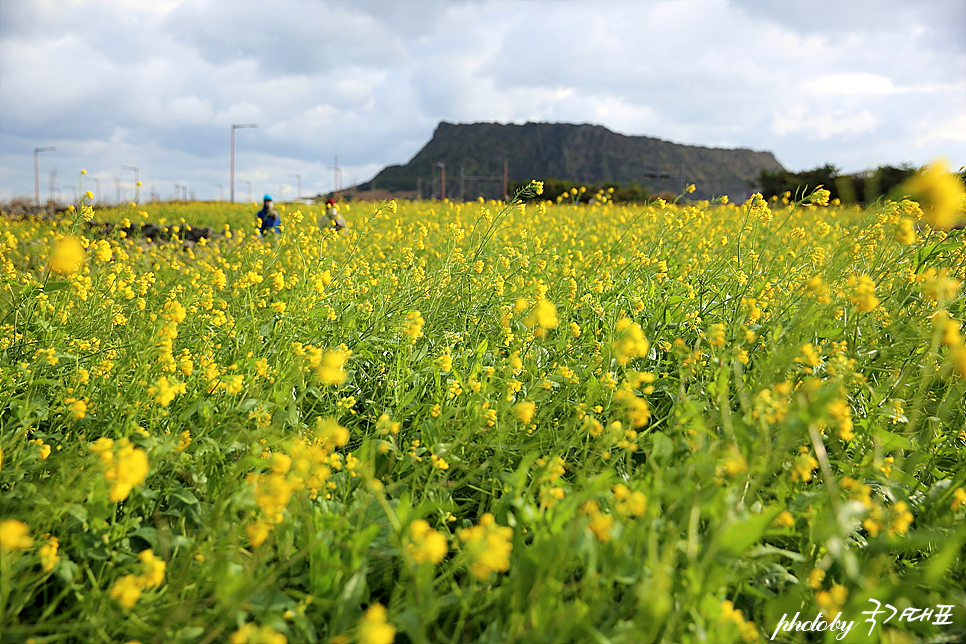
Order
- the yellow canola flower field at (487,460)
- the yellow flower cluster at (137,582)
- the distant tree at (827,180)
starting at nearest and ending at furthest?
the yellow flower cluster at (137,582), the yellow canola flower field at (487,460), the distant tree at (827,180)

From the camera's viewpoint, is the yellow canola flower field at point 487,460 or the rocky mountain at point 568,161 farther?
the rocky mountain at point 568,161

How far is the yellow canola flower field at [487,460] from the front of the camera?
1.27m

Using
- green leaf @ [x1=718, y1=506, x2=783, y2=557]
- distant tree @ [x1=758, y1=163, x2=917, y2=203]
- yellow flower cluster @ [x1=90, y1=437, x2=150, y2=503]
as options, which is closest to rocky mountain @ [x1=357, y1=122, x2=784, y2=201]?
distant tree @ [x1=758, y1=163, x2=917, y2=203]

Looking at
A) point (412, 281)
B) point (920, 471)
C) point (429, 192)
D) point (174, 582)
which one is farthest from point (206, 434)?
point (429, 192)

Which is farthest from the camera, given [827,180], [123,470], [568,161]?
[568,161]

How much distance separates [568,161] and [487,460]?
102933 mm

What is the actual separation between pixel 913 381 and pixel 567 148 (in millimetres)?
106514

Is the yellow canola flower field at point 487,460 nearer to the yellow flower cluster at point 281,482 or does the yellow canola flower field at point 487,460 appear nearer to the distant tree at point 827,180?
the yellow flower cluster at point 281,482

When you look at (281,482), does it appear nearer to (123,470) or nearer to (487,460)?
(123,470)

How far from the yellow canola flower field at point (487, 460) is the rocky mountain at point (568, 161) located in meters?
83.6

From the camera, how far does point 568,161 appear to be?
9919 cm

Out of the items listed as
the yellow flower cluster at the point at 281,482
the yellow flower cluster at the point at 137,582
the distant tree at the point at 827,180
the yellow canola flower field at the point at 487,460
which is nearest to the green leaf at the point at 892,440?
the yellow canola flower field at the point at 487,460

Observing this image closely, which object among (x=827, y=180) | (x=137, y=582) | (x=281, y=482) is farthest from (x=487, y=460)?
(x=827, y=180)

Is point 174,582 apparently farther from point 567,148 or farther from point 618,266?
point 567,148
